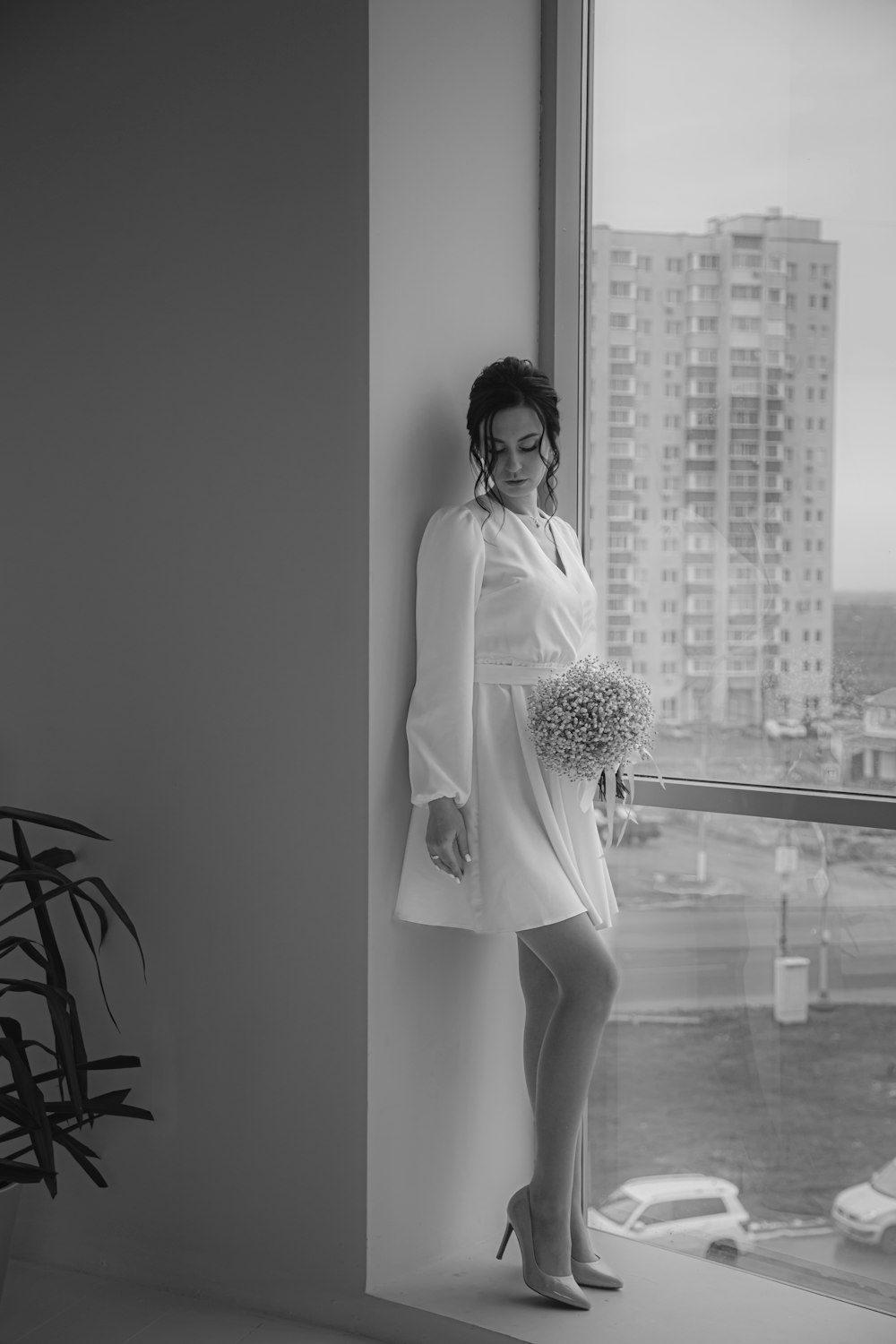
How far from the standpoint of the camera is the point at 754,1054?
2193mm

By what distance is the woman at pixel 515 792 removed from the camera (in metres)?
1.96

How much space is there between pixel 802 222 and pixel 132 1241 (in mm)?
2412

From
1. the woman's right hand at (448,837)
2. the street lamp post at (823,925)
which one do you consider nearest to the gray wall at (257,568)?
the woman's right hand at (448,837)

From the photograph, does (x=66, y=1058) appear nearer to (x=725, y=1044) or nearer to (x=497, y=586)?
(x=497, y=586)

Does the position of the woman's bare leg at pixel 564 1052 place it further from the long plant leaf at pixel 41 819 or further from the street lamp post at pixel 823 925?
the long plant leaf at pixel 41 819

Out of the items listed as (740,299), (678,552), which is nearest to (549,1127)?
(678,552)

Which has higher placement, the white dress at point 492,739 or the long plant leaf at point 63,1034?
the white dress at point 492,739

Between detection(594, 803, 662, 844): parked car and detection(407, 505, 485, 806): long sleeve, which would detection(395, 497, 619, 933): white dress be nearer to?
detection(407, 505, 485, 806): long sleeve

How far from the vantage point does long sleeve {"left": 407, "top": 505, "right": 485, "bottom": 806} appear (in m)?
1.96

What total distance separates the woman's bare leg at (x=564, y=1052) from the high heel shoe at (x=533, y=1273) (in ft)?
0.09

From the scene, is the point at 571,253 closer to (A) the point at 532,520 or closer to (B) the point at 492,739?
(A) the point at 532,520

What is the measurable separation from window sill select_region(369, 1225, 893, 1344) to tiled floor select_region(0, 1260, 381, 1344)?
0.19m

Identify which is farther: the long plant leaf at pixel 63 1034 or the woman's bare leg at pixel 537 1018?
the woman's bare leg at pixel 537 1018

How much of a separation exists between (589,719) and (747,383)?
79 cm
